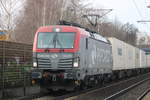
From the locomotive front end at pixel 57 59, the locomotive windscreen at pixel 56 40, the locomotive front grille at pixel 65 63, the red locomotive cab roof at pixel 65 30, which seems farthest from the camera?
the locomotive windscreen at pixel 56 40

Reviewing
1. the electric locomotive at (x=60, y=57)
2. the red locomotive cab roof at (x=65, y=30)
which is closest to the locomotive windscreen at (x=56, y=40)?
the electric locomotive at (x=60, y=57)

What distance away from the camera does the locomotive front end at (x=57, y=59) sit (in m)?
14.3

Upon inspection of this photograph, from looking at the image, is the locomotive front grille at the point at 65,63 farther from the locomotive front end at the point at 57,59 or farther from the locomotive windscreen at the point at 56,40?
→ the locomotive windscreen at the point at 56,40

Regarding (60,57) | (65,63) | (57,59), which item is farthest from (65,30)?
(65,63)

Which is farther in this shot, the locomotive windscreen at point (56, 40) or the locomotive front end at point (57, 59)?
the locomotive windscreen at point (56, 40)

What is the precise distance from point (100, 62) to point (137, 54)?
20602 millimetres

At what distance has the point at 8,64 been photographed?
1447cm

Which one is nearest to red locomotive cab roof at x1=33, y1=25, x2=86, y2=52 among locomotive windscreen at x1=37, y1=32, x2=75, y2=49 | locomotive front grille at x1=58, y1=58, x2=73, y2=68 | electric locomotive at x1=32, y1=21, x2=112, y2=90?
electric locomotive at x1=32, y1=21, x2=112, y2=90

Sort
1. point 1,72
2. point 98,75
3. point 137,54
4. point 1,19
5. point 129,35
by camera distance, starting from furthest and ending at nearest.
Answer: point 129,35
point 137,54
point 1,19
point 98,75
point 1,72

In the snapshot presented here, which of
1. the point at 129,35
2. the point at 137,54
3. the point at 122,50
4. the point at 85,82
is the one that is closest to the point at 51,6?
the point at 122,50

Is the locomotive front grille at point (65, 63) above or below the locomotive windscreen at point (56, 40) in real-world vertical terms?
below

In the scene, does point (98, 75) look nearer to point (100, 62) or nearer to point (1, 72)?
point (100, 62)

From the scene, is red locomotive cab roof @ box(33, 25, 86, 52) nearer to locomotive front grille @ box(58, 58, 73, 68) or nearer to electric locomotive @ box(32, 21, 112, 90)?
electric locomotive @ box(32, 21, 112, 90)

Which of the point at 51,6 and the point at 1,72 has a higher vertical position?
the point at 51,6
